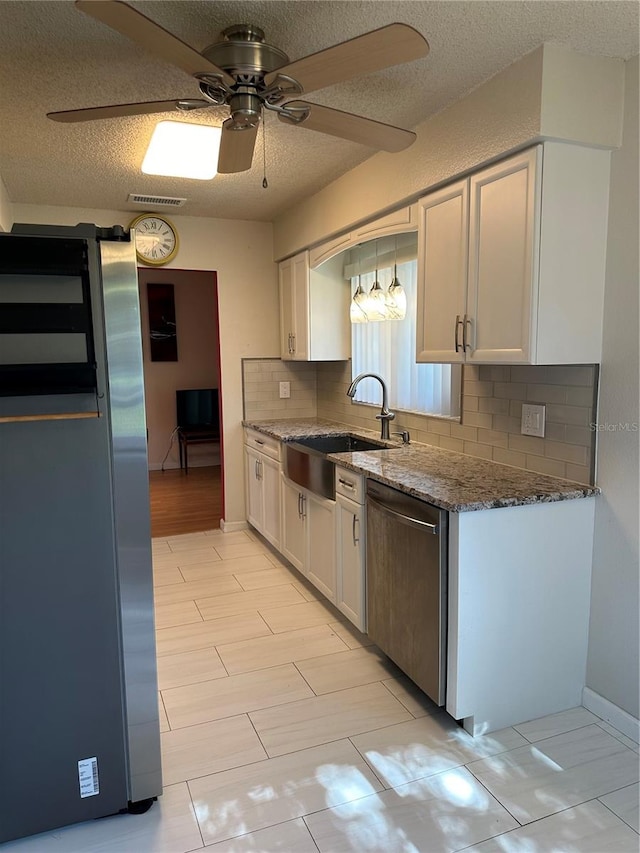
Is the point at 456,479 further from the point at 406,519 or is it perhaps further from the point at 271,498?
the point at 271,498

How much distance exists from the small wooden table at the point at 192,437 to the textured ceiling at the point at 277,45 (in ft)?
13.8

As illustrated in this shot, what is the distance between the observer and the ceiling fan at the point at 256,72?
4.58 feet

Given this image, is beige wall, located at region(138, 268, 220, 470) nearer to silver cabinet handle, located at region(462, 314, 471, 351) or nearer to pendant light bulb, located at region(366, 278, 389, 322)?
pendant light bulb, located at region(366, 278, 389, 322)

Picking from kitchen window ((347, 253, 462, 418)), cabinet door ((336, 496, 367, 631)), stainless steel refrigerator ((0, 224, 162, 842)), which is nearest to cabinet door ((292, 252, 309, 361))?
kitchen window ((347, 253, 462, 418))

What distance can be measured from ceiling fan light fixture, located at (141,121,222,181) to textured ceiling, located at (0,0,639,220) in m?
0.06

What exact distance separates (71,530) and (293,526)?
2110 millimetres

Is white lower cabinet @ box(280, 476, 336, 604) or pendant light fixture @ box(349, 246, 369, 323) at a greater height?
pendant light fixture @ box(349, 246, 369, 323)

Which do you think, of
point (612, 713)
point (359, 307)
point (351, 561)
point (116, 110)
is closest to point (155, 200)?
point (359, 307)

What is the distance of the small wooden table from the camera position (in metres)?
7.16

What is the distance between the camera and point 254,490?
14.7 feet

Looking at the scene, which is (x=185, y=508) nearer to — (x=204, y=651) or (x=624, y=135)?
(x=204, y=651)

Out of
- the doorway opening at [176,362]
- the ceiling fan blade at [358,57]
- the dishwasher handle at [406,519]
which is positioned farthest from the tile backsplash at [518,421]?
the doorway opening at [176,362]

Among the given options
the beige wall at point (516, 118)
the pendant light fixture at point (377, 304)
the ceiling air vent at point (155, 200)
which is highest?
the ceiling air vent at point (155, 200)

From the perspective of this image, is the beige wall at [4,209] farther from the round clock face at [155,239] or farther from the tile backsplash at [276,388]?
the tile backsplash at [276,388]
